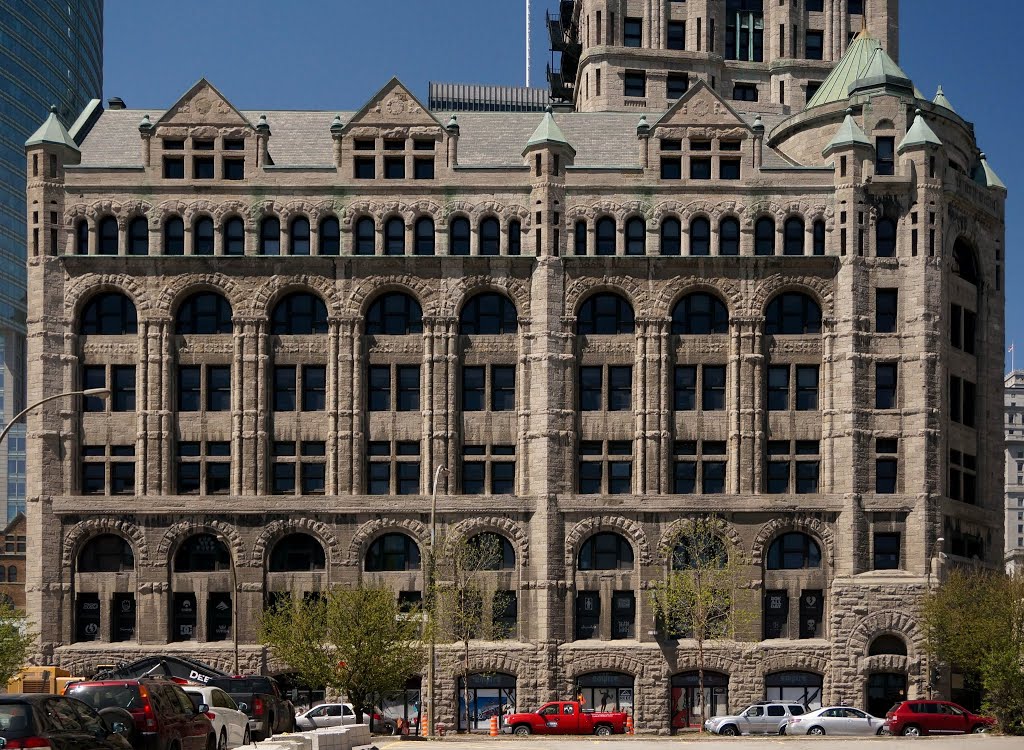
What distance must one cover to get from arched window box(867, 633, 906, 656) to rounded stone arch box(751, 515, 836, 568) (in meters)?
3.98

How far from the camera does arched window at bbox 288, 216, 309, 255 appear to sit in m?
78.4

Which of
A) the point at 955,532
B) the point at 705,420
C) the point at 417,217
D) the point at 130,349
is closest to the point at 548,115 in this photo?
the point at 417,217

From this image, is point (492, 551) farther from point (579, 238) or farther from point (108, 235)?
point (108, 235)

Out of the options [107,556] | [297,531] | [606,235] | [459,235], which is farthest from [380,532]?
[606,235]

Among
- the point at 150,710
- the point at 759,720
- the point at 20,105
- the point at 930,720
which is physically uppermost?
the point at 20,105

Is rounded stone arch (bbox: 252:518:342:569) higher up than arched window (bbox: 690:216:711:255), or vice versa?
arched window (bbox: 690:216:711:255)

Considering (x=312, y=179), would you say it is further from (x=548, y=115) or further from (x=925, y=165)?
(x=925, y=165)

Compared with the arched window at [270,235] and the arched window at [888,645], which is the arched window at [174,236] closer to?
the arched window at [270,235]

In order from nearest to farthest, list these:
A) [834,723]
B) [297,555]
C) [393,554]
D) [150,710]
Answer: [150,710]
[834,723]
[297,555]
[393,554]

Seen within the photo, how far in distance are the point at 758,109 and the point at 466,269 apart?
86.5 ft

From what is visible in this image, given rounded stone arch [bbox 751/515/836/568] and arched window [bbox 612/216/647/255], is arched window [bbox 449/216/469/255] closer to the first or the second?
arched window [bbox 612/216/647/255]

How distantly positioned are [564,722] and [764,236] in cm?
2575

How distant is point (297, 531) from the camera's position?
76250mm

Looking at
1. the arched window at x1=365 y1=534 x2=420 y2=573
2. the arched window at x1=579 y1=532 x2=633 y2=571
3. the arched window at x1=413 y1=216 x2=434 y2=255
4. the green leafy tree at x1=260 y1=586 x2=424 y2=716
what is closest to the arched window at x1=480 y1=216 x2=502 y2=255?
the arched window at x1=413 y1=216 x2=434 y2=255
